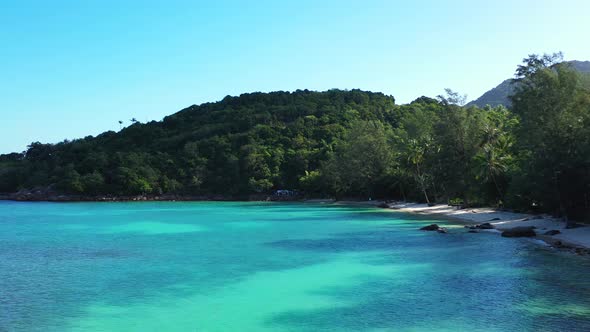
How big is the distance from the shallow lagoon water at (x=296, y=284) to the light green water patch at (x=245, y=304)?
0.05 metres

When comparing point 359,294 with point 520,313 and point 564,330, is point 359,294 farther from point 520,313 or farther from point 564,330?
point 564,330

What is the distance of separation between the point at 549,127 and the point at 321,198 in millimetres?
66001

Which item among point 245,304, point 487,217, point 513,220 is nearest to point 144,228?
point 245,304

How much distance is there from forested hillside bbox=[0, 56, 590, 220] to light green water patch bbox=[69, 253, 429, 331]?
1843 centimetres

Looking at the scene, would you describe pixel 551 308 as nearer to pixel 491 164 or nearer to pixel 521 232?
pixel 521 232

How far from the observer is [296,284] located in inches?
803

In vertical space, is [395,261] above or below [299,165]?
below

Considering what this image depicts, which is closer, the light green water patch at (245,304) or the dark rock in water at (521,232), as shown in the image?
the light green water patch at (245,304)

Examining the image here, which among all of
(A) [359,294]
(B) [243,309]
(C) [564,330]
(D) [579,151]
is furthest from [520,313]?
(D) [579,151]

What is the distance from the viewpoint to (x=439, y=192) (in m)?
67.3

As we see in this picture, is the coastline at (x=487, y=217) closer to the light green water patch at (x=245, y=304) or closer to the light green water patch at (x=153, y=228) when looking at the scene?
the light green water patch at (x=245, y=304)

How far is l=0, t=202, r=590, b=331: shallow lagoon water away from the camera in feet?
49.1

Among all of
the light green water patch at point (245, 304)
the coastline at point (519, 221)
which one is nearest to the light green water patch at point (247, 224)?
the coastline at point (519, 221)

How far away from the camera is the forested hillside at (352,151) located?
34.0 meters
